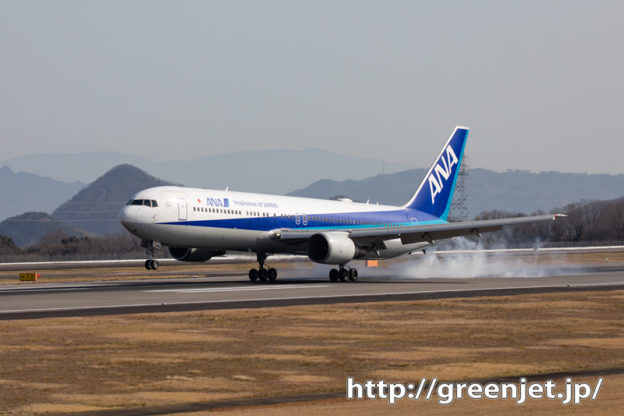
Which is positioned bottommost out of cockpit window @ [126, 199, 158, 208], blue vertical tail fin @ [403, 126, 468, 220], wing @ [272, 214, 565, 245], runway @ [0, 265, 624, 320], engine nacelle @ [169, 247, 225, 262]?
runway @ [0, 265, 624, 320]

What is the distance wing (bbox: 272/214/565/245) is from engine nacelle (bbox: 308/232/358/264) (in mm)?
632

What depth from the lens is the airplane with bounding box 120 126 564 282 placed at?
44750 millimetres

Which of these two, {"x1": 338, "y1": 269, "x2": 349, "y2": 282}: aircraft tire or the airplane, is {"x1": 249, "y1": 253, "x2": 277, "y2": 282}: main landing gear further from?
{"x1": 338, "y1": 269, "x2": 349, "y2": 282}: aircraft tire

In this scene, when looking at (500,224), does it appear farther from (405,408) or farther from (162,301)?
(405,408)

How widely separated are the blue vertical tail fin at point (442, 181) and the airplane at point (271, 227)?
10.2 ft

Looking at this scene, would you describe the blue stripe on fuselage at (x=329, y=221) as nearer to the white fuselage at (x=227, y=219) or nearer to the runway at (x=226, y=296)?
the white fuselage at (x=227, y=219)

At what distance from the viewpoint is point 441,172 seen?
197ft

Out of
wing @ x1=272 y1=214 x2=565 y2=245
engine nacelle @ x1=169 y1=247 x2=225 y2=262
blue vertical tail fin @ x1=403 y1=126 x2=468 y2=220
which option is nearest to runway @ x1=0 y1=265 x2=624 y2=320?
wing @ x1=272 y1=214 x2=565 y2=245

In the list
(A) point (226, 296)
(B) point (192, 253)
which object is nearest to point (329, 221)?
(B) point (192, 253)

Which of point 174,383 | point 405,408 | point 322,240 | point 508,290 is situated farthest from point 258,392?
point 322,240

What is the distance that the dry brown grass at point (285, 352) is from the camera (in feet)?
47.6

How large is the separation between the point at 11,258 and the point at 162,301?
3600 inches

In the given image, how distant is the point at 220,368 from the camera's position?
Answer: 17.2 meters

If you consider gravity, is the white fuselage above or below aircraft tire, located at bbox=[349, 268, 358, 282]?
above
